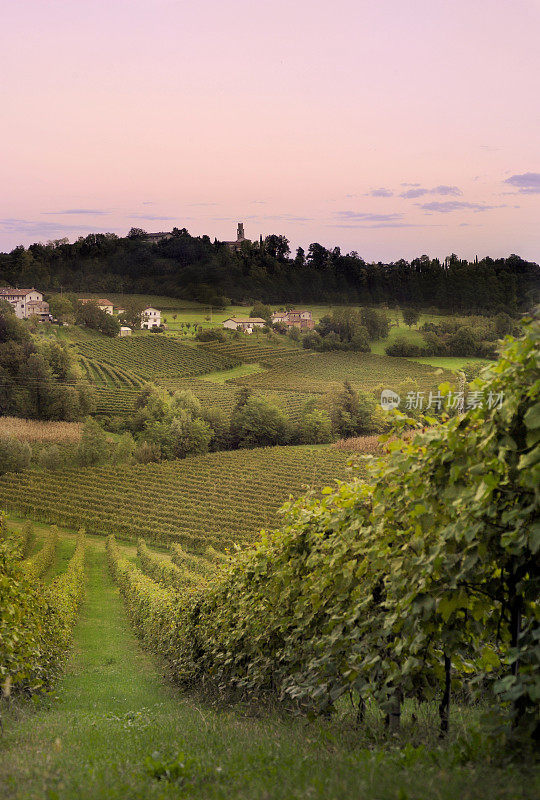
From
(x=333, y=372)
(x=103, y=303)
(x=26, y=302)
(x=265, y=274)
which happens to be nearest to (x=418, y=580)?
(x=333, y=372)

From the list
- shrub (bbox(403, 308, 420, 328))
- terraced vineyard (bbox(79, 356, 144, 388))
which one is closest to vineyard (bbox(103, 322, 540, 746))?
terraced vineyard (bbox(79, 356, 144, 388))

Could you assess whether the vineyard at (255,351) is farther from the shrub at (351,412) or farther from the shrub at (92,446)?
the shrub at (92,446)

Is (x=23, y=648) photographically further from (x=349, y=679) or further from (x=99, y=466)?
(x=99, y=466)

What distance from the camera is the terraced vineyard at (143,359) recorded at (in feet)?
73.5

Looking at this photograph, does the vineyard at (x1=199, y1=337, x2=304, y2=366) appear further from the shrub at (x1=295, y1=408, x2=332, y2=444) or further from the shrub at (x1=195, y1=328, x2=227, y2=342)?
the shrub at (x1=295, y1=408, x2=332, y2=444)

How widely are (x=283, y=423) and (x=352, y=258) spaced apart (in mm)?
7712

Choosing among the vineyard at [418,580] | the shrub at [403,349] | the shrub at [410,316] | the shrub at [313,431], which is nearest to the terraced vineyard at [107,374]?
the shrub at [313,431]

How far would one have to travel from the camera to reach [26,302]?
22766mm

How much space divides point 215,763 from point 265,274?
23086mm

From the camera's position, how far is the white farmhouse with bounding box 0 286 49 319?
22.4m

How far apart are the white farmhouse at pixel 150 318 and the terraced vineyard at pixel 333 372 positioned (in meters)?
3.62

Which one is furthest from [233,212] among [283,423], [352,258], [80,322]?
[283,423]

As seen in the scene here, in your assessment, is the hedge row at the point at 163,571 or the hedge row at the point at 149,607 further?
the hedge row at the point at 163,571

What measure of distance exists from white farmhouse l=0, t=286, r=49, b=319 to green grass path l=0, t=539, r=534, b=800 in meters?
Answer: 19.1
